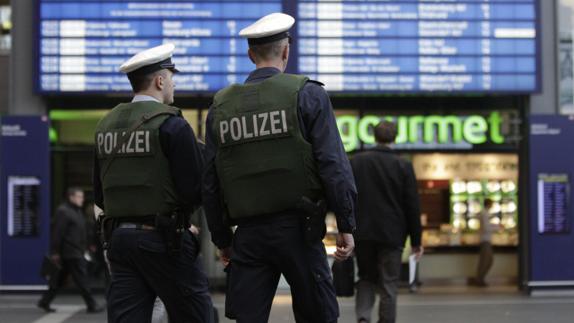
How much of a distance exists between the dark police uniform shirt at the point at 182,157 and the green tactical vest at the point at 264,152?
472mm

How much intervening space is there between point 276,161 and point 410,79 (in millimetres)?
8818

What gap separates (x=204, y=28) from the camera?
1267 centimetres

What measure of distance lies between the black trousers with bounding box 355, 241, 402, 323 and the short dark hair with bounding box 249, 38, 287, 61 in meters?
3.60

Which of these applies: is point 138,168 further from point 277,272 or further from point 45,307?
point 45,307

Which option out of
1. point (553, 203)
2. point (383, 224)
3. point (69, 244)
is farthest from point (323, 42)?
point (383, 224)

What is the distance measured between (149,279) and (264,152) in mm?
1049

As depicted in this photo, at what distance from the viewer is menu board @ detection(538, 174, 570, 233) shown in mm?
12867

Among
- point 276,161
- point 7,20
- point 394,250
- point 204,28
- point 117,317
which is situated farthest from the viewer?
point 7,20

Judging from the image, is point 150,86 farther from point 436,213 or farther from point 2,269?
point 436,213

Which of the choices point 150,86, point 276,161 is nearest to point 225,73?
point 150,86

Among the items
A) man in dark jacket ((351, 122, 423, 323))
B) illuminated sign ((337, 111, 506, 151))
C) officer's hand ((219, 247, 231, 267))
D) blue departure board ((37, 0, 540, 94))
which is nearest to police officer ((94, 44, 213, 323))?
officer's hand ((219, 247, 231, 267))

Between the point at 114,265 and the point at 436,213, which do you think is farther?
the point at 436,213

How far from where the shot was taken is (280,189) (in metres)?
4.19

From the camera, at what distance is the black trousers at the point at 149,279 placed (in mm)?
4805
